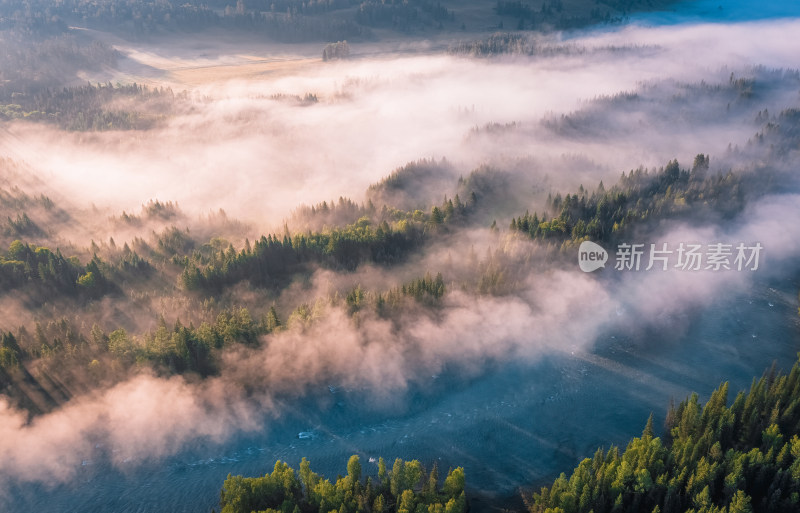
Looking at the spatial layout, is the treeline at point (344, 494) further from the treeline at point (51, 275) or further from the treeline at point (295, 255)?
the treeline at point (51, 275)

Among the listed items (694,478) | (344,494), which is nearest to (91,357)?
(344,494)

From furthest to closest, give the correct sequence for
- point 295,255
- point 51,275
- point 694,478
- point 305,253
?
1. point 305,253
2. point 295,255
3. point 51,275
4. point 694,478

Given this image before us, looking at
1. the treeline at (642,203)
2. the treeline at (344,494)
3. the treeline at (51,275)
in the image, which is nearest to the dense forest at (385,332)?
the treeline at (344,494)

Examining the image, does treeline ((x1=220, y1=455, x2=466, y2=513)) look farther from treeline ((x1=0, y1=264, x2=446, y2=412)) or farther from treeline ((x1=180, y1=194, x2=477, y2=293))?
treeline ((x1=180, y1=194, x2=477, y2=293))

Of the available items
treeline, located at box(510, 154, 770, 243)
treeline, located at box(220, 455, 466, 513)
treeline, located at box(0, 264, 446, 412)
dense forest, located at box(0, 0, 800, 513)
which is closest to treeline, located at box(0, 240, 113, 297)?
dense forest, located at box(0, 0, 800, 513)

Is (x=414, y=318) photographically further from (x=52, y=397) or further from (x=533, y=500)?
(x=52, y=397)

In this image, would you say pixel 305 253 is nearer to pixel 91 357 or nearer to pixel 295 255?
pixel 295 255

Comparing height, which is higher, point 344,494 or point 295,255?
point 295,255
